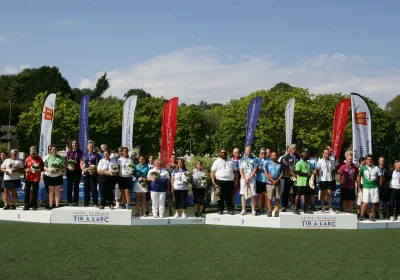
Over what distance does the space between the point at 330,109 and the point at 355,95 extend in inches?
1282

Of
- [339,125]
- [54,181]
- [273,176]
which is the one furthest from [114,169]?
[339,125]

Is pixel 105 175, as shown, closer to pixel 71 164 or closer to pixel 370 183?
pixel 71 164

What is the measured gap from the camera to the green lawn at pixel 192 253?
6.75 metres

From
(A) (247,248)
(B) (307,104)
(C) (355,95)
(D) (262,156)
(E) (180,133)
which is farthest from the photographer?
(E) (180,133)

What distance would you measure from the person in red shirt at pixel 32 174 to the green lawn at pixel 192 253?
5.18ft

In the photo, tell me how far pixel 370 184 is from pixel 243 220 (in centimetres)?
325

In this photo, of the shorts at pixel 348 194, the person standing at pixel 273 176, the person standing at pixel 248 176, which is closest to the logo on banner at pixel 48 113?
the person standing at pixel 248 176

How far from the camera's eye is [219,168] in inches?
492

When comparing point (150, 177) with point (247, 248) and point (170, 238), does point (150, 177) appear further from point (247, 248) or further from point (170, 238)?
point (247, 248)

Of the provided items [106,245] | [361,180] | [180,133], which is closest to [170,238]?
[106,245]

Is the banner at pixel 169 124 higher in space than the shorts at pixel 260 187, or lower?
higher

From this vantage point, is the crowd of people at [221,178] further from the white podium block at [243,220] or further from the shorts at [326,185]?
the white podium block at [243,220]

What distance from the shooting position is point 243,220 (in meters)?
12.0

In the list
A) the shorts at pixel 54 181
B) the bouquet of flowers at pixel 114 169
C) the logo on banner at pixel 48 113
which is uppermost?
the logo on banner at pixel 48 113
